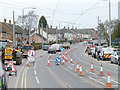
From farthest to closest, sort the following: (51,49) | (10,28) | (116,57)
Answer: (10,28) < (51,49) < (116,57)

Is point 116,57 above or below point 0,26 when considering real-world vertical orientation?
below

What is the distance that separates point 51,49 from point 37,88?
49717 mm

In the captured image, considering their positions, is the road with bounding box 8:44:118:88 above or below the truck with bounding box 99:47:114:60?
below

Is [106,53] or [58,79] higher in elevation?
[106,53]

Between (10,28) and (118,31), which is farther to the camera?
(10,28)

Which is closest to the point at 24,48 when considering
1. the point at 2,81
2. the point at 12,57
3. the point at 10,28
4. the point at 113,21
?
the point at 12,57

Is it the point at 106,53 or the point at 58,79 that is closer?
the point at 58,79

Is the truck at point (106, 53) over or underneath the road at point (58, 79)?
over

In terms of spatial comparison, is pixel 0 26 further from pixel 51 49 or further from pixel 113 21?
pixel 113 21

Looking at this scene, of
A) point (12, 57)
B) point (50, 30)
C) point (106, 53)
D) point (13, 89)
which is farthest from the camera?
point (50, 30)

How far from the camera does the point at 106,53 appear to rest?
40438mm

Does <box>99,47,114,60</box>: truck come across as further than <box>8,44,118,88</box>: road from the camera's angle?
Yes

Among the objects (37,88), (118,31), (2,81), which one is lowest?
(37,88)

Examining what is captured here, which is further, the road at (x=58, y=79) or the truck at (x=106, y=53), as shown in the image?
the truck at (x=106, y=53)
